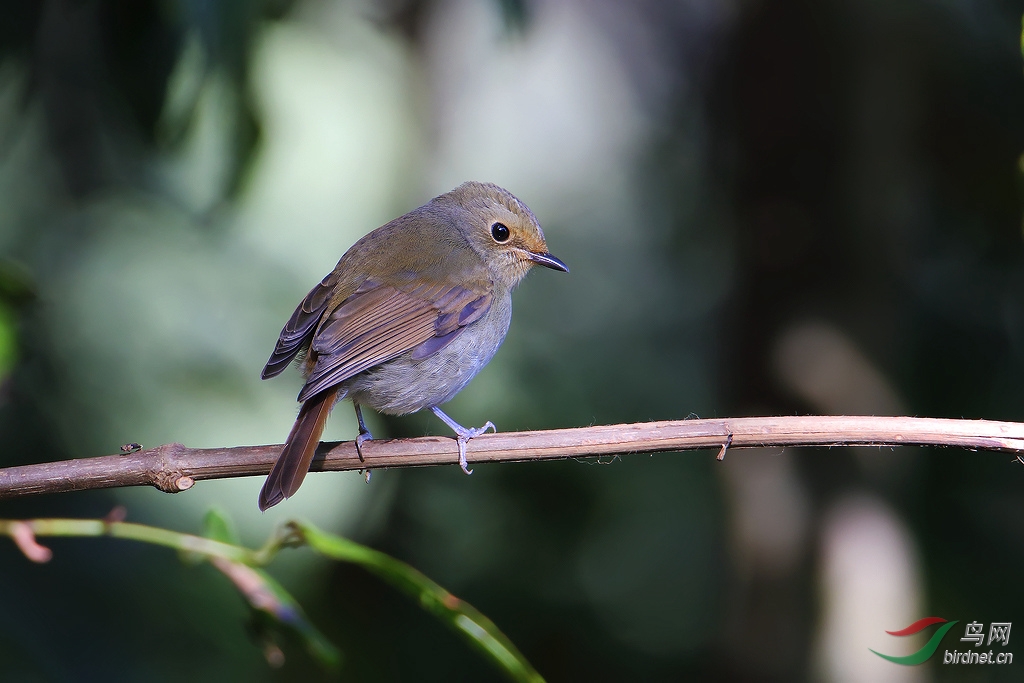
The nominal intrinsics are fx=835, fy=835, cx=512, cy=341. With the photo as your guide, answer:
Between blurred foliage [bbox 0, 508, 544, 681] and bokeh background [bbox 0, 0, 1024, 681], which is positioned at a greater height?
bokeh background [bbox 0, 0, 1024, 681]

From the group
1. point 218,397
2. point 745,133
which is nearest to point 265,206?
point 218,397

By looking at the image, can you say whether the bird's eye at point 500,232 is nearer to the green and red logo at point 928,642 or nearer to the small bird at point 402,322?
the small bird at point 402,322

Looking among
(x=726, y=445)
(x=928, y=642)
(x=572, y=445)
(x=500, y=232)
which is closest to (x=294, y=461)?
(x=572, y=445)

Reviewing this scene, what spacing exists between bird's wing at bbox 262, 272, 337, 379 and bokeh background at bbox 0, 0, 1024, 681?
406 mm

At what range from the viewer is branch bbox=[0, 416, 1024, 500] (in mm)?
1674

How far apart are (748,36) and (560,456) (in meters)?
3.06

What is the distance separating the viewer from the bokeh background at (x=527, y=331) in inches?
116

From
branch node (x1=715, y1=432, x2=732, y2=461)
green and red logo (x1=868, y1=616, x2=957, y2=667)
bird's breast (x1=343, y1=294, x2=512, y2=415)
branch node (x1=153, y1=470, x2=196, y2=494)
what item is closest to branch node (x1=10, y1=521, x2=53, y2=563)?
branch node (x1=153, y1=470, x2=196, y2=494)

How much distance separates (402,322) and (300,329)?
0.31 meters

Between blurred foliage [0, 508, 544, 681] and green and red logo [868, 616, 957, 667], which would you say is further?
green and red logo [868, 616, 957, 667]

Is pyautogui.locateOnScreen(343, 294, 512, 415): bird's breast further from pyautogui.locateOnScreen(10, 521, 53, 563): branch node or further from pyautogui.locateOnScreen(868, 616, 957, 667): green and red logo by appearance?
pyautogui.locateOnScreen(868, 616, 957, 667): green and red logo

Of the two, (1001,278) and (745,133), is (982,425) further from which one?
(1001,278)

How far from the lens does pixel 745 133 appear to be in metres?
4.07

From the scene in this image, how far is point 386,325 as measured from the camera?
8.44ft
